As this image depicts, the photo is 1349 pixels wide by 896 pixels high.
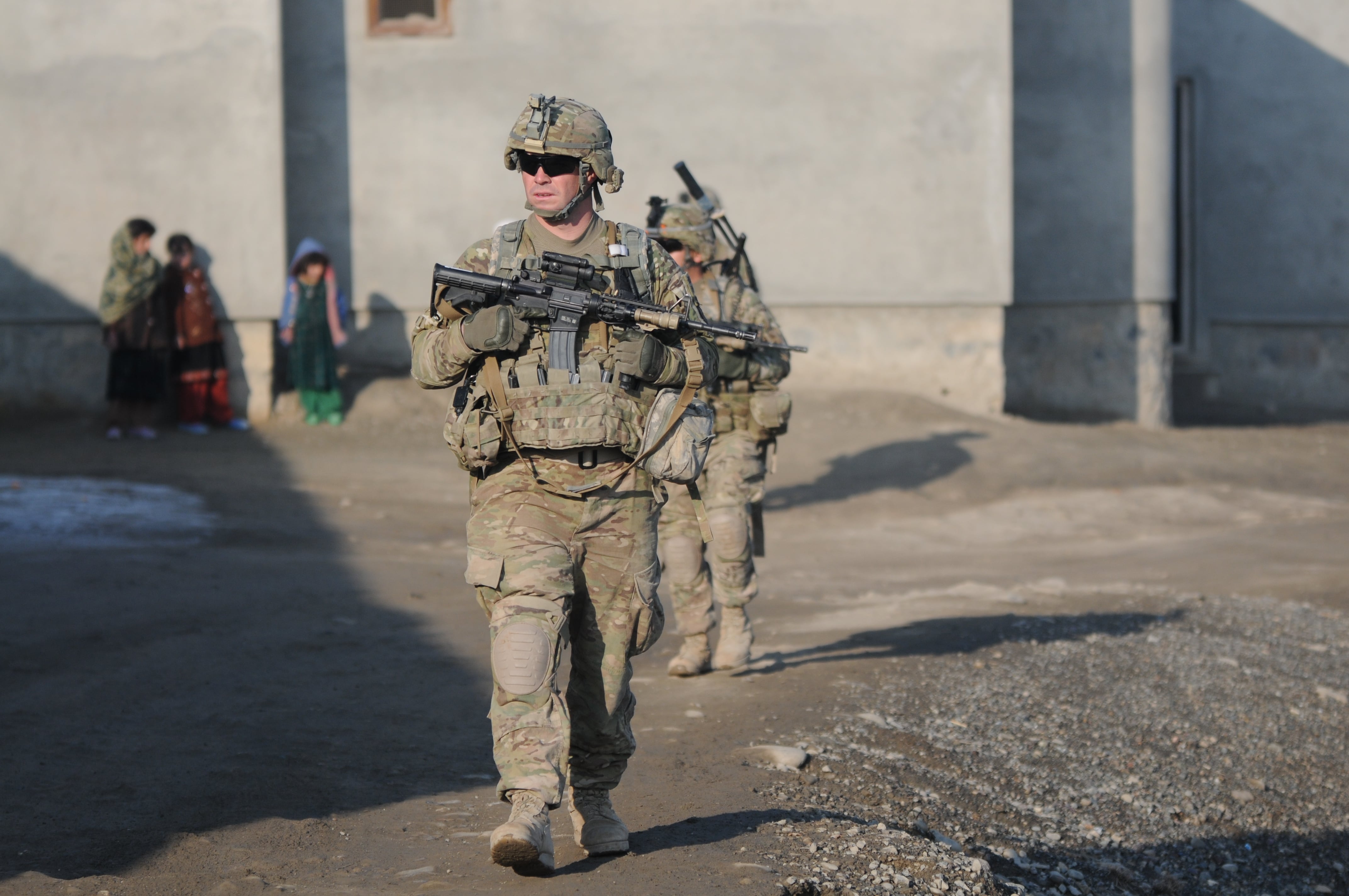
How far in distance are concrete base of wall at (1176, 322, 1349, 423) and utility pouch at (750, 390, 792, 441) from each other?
13.5 metres

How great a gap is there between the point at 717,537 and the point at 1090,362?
38.3ft

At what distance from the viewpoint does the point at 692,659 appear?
6.22 metres

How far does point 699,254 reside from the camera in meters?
6.59

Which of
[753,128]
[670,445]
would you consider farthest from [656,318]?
[753,128]

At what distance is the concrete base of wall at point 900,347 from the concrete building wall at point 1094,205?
131 cm

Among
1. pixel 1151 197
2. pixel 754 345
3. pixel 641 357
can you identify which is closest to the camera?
pixel 641 357

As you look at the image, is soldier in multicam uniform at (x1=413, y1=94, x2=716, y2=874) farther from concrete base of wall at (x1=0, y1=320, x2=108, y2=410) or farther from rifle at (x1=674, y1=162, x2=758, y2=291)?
concrete base of wall at (x1=0, y1=320, x2=108, y2=410)

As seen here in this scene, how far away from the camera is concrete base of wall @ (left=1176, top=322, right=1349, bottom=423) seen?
19.2 m

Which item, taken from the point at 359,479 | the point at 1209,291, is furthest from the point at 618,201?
the point at 1209,291

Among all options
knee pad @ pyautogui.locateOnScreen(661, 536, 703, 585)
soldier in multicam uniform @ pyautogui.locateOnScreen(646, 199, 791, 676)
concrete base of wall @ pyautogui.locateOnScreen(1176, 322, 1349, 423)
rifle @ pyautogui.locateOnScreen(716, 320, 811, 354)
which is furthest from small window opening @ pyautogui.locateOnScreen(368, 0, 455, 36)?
concrete base of wall @ pyautogui.locateOnScreen(1176, 322, 1349, 423)

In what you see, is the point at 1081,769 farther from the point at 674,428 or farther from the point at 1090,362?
the point at 1090,362

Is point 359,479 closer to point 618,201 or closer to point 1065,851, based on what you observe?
point 618,201

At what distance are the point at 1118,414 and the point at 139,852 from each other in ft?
48.0

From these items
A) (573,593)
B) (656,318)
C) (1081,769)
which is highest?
(656,318)
